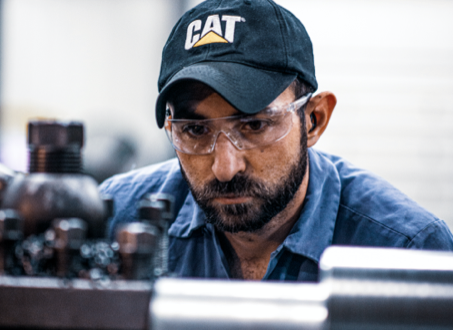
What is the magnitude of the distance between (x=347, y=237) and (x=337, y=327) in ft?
3.26

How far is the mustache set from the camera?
4.11 feet

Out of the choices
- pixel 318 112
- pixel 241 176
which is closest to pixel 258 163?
pixel 241 176

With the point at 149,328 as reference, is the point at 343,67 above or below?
above

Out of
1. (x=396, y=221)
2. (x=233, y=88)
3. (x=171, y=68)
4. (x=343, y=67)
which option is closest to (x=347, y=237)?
(x=396, y=221)

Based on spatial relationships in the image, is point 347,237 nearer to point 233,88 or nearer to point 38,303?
point 233,88

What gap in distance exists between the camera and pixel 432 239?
1.36 meters

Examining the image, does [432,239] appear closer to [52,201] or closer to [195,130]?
[195,130]

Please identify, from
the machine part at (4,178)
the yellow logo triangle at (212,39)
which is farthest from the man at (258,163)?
the machine part at (4,178)

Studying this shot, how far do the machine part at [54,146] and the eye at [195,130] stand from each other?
64 cm

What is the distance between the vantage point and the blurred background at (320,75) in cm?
367

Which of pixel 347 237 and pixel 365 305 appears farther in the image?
pixel 347 237

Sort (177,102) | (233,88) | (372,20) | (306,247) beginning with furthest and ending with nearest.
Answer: (372,20) < (306,247) < (177,102) < (233,88)

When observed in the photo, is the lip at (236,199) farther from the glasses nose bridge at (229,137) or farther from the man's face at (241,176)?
the glasses nose bridge at (229,137)

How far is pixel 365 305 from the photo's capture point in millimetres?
515
